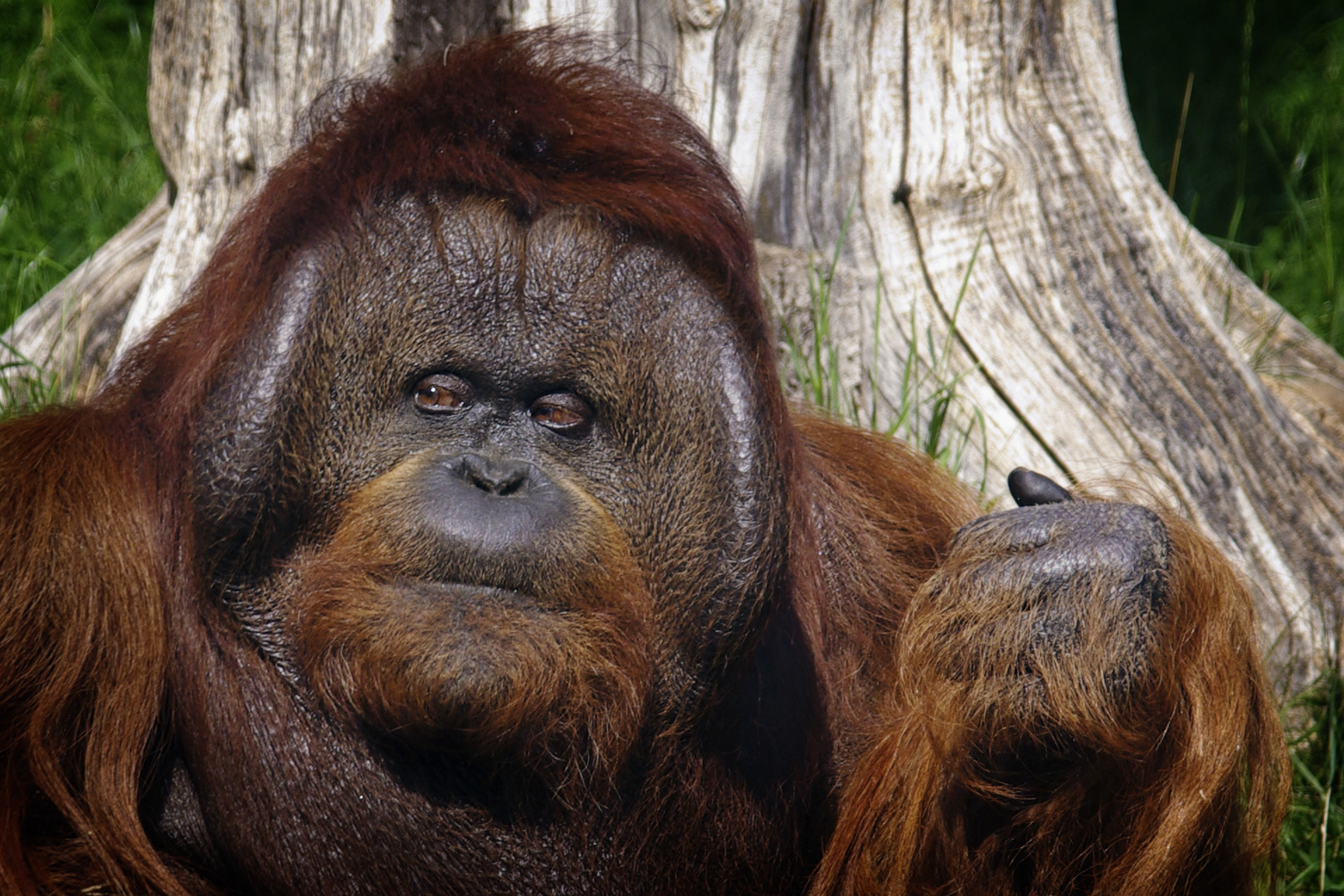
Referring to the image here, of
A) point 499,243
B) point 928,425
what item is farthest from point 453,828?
point 928,425

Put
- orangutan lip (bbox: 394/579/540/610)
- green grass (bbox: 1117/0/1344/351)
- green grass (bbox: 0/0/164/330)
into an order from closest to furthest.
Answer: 1. orangutan lip (bbox: 394/579/540/610)
2. green grass (bbox: 0/0/164/330)
3. green grass (bbox: 1117/0/1344/351)

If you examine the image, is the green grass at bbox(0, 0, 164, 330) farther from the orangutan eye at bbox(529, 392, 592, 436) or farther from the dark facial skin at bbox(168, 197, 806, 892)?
the orangutan eye at bbox(529, 392, 592, 436)

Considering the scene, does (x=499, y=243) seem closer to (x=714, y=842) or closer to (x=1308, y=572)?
(x=714, y=842)

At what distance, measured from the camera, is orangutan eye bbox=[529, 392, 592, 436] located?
2035 mm

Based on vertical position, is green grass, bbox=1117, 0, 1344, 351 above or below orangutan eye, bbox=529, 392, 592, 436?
above

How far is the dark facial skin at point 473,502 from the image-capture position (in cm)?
192

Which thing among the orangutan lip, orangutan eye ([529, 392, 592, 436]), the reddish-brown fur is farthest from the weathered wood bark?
the orangutan lip

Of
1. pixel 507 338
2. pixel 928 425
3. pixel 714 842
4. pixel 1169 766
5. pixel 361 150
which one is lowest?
pixel 714 842

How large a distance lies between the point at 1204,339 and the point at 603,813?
2224 millimetres

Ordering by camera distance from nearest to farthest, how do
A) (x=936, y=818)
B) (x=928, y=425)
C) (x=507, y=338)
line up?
(x=507, y=338) → (x=936, y=818) → (x=928, y=425)

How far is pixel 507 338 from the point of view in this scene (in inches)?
79.7

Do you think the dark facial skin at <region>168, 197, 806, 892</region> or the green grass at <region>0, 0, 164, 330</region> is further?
the green grass at <region>0, 0, 164, 330</region>

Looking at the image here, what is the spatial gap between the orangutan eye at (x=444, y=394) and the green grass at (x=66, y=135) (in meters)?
2.46

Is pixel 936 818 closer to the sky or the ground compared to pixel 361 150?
closer to the ground
